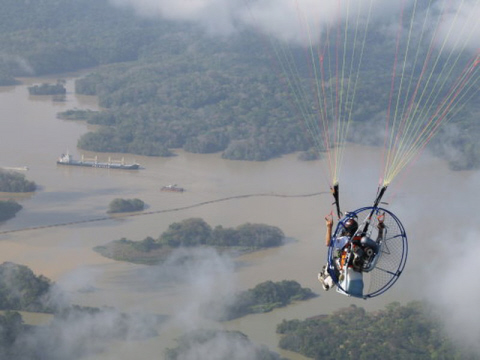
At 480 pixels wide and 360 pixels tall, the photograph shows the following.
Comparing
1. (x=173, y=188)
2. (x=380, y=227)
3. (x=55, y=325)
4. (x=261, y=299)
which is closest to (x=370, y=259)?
(x=380, y=227)

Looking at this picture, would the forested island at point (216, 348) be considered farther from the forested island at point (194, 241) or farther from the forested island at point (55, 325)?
the forested island at point (194, 241)

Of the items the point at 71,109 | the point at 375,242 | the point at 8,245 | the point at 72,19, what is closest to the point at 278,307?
the point at 8,245

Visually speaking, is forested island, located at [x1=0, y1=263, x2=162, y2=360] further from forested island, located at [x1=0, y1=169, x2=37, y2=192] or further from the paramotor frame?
the paramotor frame

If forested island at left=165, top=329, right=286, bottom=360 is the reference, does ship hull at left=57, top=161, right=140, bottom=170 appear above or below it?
above

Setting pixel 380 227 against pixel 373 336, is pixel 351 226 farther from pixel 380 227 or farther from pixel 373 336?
pixel 373 336

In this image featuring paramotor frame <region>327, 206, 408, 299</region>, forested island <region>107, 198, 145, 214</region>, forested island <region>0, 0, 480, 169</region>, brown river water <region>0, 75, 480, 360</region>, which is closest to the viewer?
paramotor frame <region>327, 206, 408, 299</region>

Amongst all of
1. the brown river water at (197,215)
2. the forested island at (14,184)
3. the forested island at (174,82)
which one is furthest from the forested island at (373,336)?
the forested island at (174,82)

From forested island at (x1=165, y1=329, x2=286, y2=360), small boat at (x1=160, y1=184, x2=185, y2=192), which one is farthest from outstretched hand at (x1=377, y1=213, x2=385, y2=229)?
small boat at (x1=160, y1=184, x2=185, y2=192)
